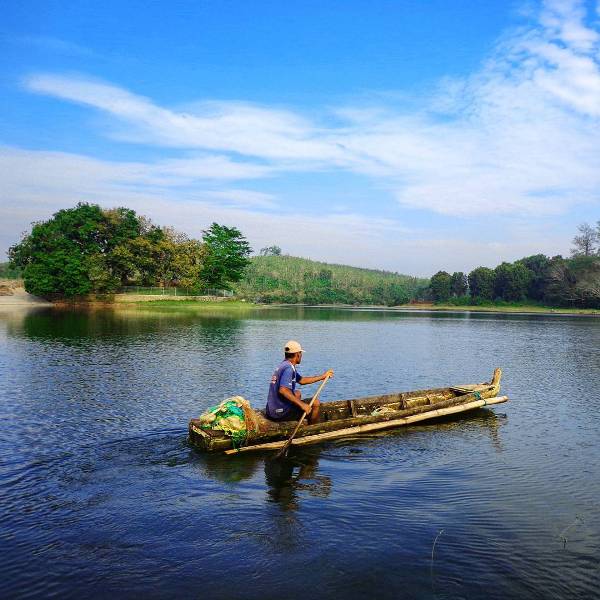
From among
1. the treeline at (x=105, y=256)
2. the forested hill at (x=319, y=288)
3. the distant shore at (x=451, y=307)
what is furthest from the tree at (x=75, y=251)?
the forested hill at (x=319, y=288)

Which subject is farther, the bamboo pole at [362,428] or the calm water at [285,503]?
the bamboo pole at [362,428]

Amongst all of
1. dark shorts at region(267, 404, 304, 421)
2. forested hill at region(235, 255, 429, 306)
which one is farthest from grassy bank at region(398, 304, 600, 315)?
dark shorts at region(267, 404, 304, 421)

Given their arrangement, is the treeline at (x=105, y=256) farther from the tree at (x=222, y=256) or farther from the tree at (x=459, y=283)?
the tree at (x=459, y=283)

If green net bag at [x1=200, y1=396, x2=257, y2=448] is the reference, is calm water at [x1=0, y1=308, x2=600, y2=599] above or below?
below

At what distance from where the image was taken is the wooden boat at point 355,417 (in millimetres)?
12086

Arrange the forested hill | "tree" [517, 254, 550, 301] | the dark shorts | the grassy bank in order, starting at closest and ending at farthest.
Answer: the dark shorts
the grassy bank
"tree" [517, 254, 550, 301]
the forested hill

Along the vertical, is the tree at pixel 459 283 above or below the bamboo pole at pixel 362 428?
above

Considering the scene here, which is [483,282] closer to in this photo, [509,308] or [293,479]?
[509,308]

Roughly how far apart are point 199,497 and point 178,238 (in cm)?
7936

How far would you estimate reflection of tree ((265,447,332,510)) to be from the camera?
994 centimetres

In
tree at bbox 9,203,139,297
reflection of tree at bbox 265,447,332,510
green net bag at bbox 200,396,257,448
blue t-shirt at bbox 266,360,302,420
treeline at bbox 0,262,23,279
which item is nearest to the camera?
reflection of tree at bbox 265,447,332,510

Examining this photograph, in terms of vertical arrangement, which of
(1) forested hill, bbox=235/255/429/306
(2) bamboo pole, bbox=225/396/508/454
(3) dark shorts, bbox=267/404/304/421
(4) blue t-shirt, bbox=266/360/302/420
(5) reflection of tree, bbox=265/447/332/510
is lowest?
(5) reflection of tree, bbox=265/447/332/510

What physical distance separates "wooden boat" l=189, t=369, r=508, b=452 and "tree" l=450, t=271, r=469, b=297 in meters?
110

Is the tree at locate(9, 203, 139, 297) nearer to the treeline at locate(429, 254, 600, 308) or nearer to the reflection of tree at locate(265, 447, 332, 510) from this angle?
the reflection of tree at locate(265, 447, 332, 510)
